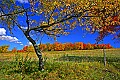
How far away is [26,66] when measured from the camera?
25.1 m

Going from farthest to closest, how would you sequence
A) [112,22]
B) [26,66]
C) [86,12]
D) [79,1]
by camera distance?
[112,22]
[26,66]
[86,12]
[79,1]

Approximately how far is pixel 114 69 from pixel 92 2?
11.0 metres

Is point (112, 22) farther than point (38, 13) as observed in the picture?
Yes

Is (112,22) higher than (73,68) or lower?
higher

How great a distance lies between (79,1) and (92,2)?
1078 mm

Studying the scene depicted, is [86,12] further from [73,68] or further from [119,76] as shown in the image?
[119,76]

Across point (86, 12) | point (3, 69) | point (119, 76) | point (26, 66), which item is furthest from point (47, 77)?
point (119, 76)

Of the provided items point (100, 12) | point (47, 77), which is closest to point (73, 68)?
point (47, 77)

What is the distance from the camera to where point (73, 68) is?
2639 centimetres

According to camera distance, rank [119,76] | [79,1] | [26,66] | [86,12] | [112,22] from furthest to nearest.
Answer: [112,22] < [119,76] < [26,66] < [86,12] < [79,1]

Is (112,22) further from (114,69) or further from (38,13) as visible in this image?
(38,13)

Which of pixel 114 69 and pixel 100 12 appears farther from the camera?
pixel 114 69

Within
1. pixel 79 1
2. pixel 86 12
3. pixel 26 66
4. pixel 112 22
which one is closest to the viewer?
pixel 79 1

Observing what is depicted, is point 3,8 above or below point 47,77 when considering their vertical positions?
above
